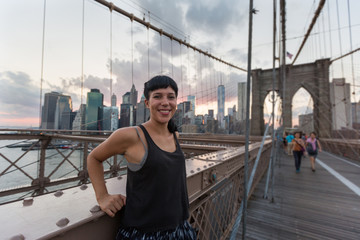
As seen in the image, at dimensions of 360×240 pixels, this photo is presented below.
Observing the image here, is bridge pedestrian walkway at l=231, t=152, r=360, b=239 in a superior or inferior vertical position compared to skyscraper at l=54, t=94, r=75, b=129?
inferior

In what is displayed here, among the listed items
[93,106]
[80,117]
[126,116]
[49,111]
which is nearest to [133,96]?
[126,116]

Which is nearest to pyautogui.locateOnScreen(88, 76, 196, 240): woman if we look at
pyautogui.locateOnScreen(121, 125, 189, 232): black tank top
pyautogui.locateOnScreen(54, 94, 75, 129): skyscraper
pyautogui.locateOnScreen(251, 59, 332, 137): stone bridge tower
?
pyautogui.locateOnScreen(121, 125, 189, 232): black tank top

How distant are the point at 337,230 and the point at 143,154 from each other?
334 centimetres

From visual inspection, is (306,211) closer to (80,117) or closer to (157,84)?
(157,84)

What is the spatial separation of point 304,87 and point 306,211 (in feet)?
84.6

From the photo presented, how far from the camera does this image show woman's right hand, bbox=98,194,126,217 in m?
0.68

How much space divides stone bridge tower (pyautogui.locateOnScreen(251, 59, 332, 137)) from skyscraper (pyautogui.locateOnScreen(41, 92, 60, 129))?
19.6 metres

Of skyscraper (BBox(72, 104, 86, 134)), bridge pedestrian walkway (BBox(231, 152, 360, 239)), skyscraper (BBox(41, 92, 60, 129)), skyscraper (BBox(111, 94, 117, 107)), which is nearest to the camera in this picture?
bridge pedestrian walkway (BBox(231, 152, 360, 239))

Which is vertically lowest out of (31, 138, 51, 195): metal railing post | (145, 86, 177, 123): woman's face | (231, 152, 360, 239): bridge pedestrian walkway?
(231, 152, 360, 239): bridge pedestrian walkway

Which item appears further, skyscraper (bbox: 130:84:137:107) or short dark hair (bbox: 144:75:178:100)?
skyscraper (bbox: 130:84:137:107)

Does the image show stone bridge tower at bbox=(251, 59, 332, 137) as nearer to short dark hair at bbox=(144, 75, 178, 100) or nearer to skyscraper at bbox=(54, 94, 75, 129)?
skyscraper at bbox=(54, 94, 75, 129)

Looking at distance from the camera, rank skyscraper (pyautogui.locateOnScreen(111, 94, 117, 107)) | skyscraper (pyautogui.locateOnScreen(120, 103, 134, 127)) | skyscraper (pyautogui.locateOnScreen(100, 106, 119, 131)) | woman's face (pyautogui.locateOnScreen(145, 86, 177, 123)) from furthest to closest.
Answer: skyscraper (pyautogui.locateOnScreen(111, 94, 117, 107)) < skyscraper (pyautogui.locateOnScreen(100, 106, 119, 131)) < skyscraper (pyautogui.locateOnScreen(120, 103, 134, 127)) < woman's face (pyautogui.locateOnScreen(145, 86, 177, 123))

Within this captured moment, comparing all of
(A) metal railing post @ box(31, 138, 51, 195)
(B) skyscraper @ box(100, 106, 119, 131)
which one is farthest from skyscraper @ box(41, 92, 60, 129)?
(A) metal railing post @ box(31, 138, 51, 195)

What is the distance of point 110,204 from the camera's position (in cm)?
70
